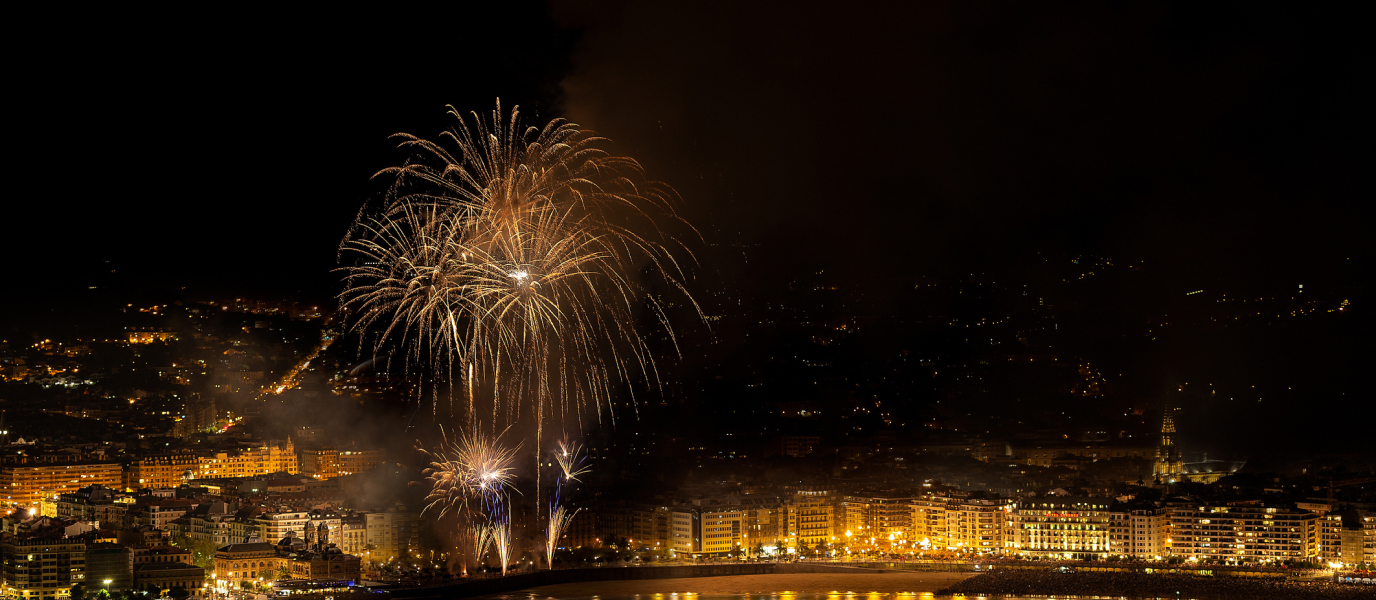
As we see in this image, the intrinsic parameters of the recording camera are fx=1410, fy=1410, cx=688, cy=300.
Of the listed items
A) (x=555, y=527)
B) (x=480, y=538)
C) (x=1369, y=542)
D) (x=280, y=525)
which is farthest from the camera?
(x=280, y=525)

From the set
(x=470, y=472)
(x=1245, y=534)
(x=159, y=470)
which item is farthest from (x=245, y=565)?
(x=1245, y=534)

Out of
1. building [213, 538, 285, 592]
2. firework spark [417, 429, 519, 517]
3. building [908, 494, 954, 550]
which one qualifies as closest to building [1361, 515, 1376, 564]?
building [908, 494, 954, 550]

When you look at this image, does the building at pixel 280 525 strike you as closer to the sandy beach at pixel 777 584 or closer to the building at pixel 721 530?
the sandy beach at pixel 777 584

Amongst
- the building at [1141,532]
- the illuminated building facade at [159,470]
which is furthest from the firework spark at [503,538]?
the illuminated building facade at [159,470]

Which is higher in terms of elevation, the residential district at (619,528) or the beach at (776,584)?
the residential district at (619,528)

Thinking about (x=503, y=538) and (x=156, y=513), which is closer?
(x=503, y=538)

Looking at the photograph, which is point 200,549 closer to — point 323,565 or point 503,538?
point 323,565

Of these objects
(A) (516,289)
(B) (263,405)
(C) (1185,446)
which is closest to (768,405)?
Result: (C) (1185,446)
